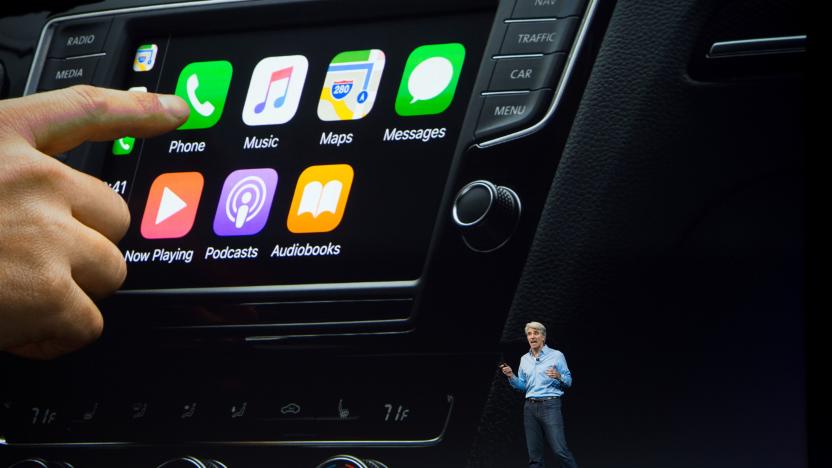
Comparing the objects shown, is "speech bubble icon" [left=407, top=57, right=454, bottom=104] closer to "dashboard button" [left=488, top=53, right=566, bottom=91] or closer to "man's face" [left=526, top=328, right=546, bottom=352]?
"dashboard button" [left=488, top=53, right=566, bottom=91]

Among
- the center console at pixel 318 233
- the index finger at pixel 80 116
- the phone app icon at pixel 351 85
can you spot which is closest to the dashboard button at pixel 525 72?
the center console at pixel 318 233

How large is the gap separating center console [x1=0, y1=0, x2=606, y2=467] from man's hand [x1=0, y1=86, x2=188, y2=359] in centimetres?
5

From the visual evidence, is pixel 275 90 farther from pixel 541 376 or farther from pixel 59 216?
pixel 541 376

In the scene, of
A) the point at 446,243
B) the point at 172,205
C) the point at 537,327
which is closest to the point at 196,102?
the point at 172,205

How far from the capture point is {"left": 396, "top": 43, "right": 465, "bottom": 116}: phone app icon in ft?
3.42

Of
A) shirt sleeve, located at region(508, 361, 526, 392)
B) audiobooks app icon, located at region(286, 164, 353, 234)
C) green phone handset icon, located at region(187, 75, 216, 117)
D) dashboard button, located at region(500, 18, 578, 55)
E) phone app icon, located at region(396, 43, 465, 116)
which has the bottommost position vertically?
shirt sleeve, located at region(508, 361, 526, 392)

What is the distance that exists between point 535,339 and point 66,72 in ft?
2.14

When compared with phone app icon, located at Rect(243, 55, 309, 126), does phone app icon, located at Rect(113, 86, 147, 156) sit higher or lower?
lower

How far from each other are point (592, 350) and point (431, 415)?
0.54 feet

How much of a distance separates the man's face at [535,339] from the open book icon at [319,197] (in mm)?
235

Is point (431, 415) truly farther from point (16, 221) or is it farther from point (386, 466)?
point (16, 221)

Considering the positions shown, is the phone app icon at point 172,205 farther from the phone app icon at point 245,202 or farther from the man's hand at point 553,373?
the man's hand at point 553,373

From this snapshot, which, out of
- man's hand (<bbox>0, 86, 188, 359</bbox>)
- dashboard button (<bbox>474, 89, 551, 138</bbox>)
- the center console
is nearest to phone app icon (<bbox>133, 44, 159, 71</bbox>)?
the center console

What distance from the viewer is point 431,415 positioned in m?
1.00
